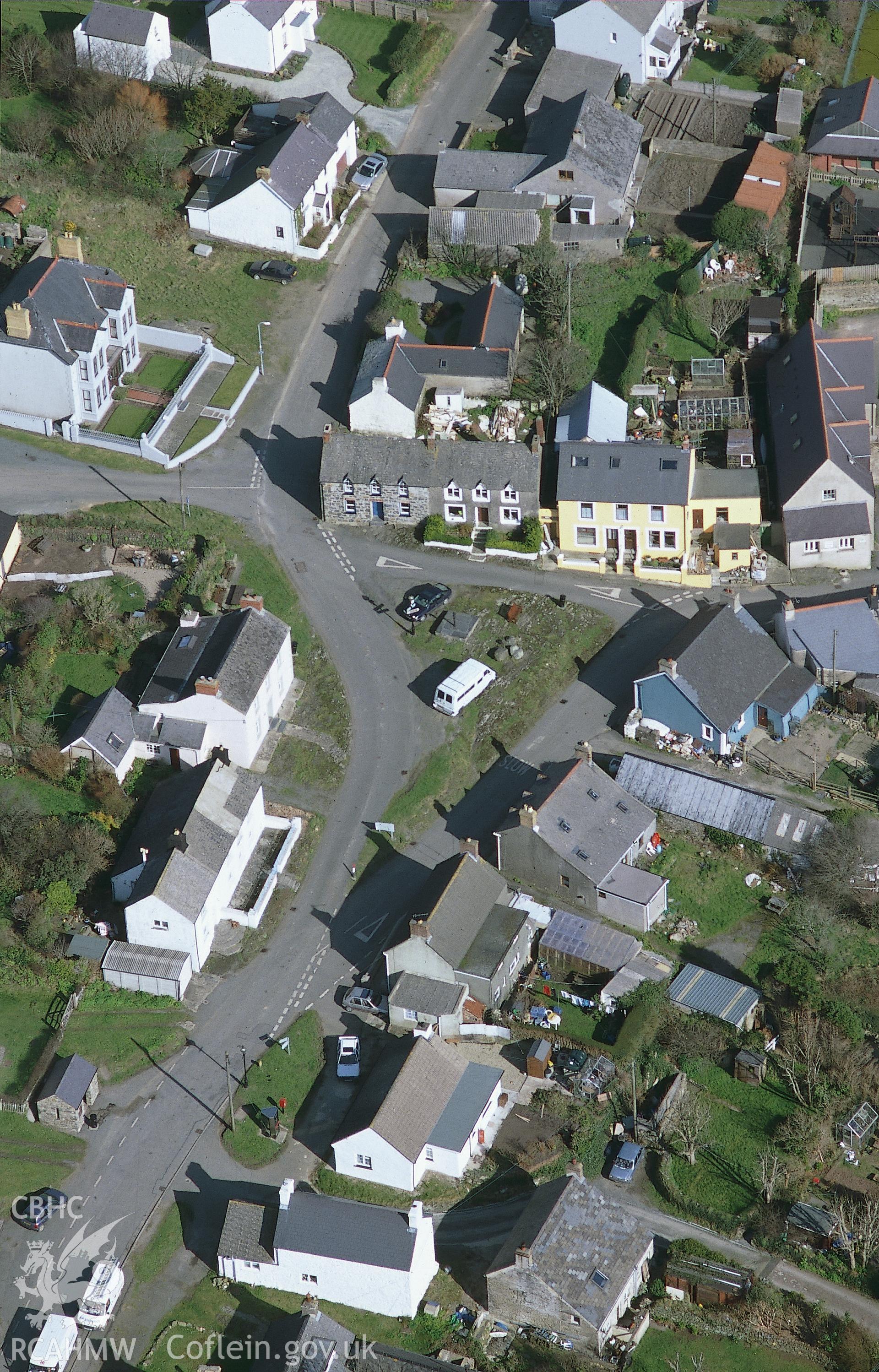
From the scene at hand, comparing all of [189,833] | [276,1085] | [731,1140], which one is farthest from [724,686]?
[276,1085]

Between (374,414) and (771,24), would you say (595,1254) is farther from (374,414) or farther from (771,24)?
(771,24)

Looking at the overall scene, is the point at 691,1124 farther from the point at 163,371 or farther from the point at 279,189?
the point at 279,189

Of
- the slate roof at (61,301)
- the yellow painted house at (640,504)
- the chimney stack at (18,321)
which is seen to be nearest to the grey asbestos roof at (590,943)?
the yellow painted house at (640,504)

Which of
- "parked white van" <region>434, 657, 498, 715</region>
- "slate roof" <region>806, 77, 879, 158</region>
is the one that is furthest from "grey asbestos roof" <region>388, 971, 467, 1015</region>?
"slate roof" <region>806, 77, 879, 158</region>

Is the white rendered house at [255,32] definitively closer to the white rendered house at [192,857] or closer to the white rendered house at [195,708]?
the white rendered house at [195,708]

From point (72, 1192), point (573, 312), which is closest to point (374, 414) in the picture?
point (573, 312)

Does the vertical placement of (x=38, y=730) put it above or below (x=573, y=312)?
below
